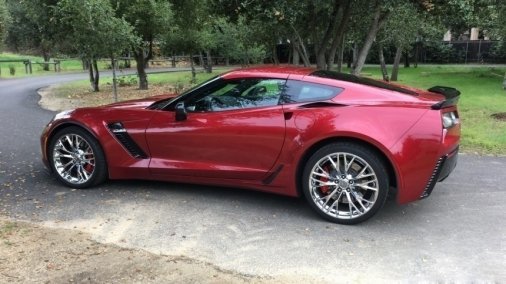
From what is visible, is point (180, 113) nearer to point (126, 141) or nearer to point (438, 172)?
point (126, 141)

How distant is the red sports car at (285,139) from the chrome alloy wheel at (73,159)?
0.04 feet

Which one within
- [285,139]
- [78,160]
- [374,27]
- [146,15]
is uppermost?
[146,15]

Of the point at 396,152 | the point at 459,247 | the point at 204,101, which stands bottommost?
the point at 459,247

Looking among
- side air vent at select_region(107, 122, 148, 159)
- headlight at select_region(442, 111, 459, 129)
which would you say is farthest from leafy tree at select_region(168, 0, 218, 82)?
headlight at select_region(442, 111, 459, 129)

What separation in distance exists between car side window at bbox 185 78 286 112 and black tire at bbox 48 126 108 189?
1206mm

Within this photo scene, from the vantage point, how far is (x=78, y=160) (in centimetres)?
587

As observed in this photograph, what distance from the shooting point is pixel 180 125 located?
17.7ft

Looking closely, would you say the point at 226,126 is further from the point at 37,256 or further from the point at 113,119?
the point at 37,256

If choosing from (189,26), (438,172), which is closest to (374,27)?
(438,172)

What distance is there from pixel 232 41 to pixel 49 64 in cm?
1624

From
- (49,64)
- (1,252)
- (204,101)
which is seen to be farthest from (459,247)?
(49,64)

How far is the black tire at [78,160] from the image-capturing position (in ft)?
18.8

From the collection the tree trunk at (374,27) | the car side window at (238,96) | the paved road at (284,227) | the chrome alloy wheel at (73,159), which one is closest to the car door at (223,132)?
the car side window at (238,96)

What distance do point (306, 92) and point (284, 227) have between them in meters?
1.31
